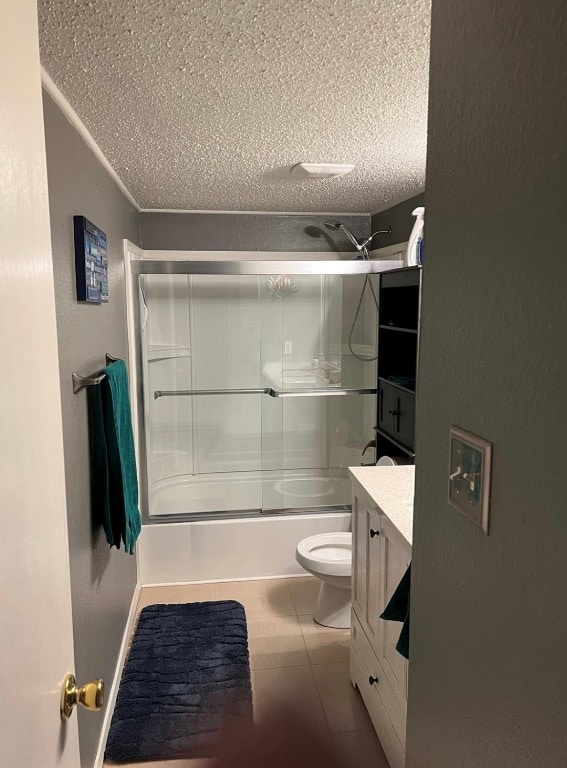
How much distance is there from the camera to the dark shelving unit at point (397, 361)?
111 inches

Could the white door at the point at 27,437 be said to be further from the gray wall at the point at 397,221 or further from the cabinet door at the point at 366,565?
the gray wall at the point at 397,221

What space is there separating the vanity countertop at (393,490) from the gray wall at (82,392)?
1.01 metres

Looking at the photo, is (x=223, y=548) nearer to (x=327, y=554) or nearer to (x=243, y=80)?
(x=327, y=554)

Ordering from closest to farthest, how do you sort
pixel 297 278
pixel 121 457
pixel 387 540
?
1. pixel 387 540
2. pixel 121 457
3. pixel 297 278

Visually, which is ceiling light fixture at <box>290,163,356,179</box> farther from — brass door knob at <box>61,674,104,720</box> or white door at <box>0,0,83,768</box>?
brass door knob at <box>61,674,104,720</box>

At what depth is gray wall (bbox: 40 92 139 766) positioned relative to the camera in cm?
162

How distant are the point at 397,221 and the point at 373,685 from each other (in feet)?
8.23

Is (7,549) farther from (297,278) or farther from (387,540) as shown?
(297,278)

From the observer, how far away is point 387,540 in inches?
74.9

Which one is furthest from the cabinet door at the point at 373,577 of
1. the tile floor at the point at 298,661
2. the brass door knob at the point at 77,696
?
the brass door knob at the point at 77,696

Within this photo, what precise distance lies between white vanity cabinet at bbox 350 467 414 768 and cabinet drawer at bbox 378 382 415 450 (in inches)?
17.3

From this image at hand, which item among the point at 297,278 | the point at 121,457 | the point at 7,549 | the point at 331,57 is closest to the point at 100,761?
the point at 121,457

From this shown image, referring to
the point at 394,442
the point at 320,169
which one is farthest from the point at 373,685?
the point at 320,169

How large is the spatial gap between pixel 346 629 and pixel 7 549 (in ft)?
8.11
